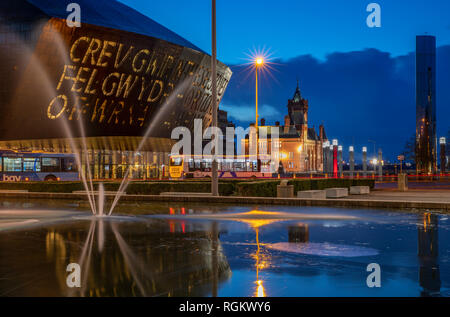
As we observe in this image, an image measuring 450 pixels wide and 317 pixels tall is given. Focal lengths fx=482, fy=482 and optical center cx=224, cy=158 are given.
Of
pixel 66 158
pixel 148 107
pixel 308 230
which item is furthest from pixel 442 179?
pixel 308 230

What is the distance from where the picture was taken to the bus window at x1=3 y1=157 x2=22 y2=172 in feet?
129

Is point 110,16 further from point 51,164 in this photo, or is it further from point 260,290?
point 260,290

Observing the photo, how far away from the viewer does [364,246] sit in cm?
1037

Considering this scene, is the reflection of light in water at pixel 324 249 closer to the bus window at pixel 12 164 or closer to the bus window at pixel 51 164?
the bus window at pixel 12 164

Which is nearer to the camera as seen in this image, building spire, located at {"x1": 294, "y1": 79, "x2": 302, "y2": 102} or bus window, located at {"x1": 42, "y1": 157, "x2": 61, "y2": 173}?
bus window, located at {"x1": 42, "y1": 157, "x2": 61, "y2": 173}

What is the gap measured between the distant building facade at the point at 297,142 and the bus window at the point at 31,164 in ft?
388

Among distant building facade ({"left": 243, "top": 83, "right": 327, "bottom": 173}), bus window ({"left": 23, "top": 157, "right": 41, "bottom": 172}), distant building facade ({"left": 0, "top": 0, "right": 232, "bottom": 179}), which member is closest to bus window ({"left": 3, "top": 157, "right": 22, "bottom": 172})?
bus window ({"left": 23, "top": 157, "right": 41, "bottom": 172})

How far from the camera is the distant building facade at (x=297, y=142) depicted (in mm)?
164875

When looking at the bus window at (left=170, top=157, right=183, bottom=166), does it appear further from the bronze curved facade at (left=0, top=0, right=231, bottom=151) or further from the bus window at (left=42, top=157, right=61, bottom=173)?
the bus window at (left=42, top=157, right=61, bottom=173)

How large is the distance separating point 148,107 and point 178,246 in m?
39.1

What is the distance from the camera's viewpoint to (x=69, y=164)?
45.1 meters

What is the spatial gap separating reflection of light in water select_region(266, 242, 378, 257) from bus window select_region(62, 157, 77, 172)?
37.3 m

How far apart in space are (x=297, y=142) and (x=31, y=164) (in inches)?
5247

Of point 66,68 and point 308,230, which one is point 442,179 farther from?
point 308,230
